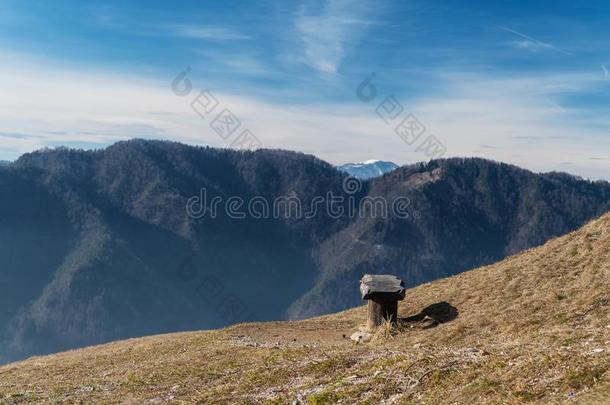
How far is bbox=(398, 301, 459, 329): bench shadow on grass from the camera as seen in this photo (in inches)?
1109

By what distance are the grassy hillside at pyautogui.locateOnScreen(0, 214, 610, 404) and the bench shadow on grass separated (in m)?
0.11

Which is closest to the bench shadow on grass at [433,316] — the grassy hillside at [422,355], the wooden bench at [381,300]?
the grassy hillside at [422,355]

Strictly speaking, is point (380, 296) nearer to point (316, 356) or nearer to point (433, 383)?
point (316, 356)

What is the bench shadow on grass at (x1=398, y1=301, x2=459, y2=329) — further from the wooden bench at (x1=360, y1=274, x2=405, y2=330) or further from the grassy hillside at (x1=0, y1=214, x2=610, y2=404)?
the wooden bench at (x1=360, y1=274, x2=405, y2=330)

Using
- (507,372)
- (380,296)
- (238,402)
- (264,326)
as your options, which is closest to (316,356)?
(238,402)

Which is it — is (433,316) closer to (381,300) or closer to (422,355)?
(381,300)

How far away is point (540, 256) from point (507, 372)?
1889 centimetres

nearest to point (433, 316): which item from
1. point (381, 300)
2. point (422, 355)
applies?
point (381, 300)

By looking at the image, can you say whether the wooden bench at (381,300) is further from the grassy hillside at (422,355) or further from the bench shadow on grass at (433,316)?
the grassy hillside at (422,355)

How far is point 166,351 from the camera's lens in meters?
31.4

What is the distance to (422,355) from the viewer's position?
17484mm

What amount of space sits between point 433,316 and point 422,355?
12391 millimetres

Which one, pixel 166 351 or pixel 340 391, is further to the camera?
pixel 166 351

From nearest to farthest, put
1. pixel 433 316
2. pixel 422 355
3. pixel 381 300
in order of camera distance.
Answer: pixel 422 355
pixel 433 316
pixel 381 300
